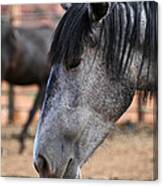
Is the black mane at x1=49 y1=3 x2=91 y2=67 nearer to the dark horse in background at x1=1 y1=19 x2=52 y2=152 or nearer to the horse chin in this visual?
the horse chin

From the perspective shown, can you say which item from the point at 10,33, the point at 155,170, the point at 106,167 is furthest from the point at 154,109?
the point at 10,33

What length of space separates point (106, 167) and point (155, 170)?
0.32 meters

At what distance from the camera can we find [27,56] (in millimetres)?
4000

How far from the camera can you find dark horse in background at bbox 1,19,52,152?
11.7ft

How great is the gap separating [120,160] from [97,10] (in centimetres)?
73

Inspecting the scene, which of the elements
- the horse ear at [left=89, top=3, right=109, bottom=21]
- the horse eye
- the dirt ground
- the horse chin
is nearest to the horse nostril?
the horse chin

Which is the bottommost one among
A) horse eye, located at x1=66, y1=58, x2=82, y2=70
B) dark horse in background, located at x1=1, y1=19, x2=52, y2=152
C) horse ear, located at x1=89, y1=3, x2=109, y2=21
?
dark horse in background, located at x1=1, y1=19, x2=52, y2=152

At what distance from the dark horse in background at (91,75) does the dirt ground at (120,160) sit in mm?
173

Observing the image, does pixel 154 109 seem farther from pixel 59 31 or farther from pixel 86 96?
pixel 59 31

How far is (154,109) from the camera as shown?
2387mm

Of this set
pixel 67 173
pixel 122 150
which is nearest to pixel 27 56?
pixel 122 150

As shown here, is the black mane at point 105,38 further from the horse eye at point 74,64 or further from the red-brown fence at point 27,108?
the red-brown fence at point 27,108

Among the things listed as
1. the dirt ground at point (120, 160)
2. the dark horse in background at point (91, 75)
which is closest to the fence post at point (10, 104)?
the dirt ground at point (120, 160)

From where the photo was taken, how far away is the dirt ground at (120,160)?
247 cm
